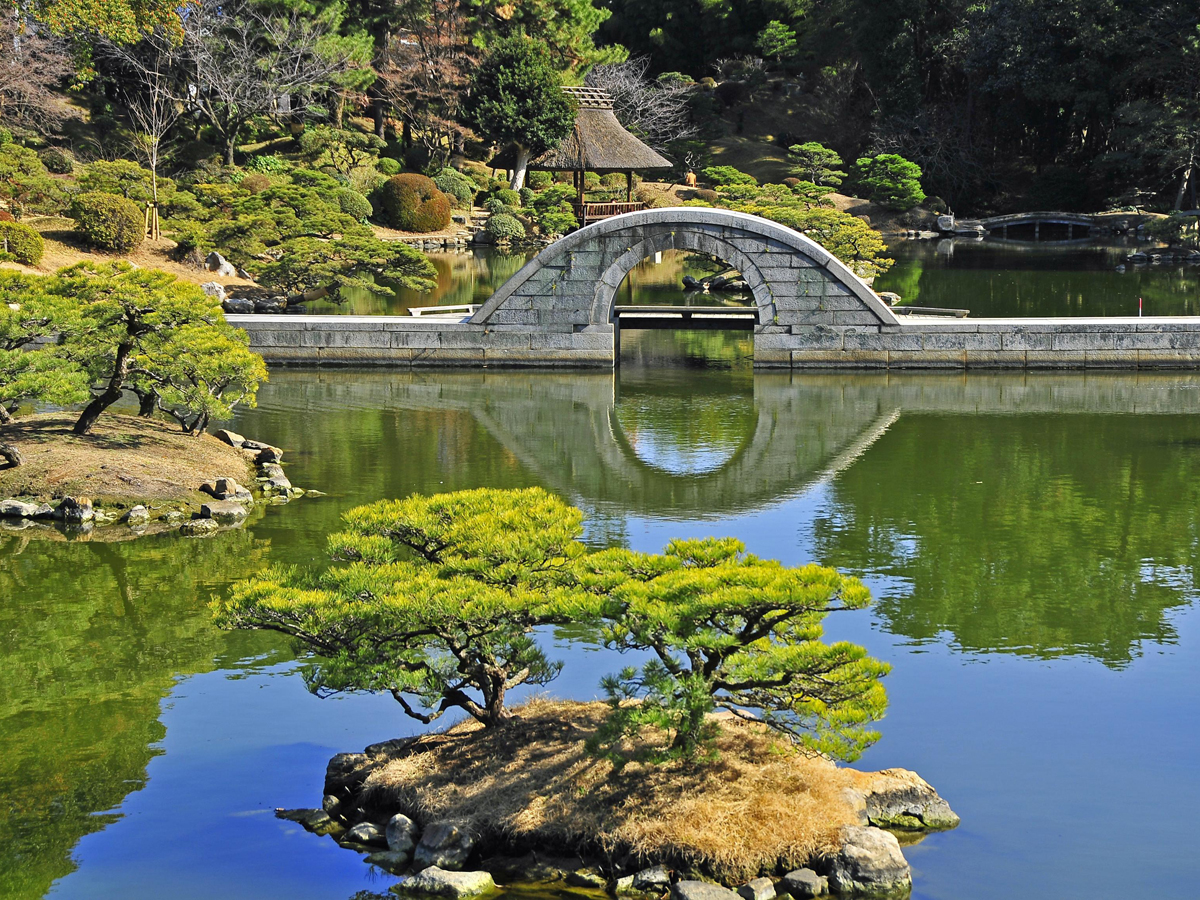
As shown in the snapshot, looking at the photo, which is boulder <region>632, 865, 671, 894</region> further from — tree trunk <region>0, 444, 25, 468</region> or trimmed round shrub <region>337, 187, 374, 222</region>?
trimmed round shrub <region>337, 187, 374, 222</region>

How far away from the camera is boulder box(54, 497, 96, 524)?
645 inches

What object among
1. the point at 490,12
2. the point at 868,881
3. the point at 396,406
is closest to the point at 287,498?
the point at 396,406

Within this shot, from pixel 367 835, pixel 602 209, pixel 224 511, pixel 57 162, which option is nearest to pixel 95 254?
pixel 57 162

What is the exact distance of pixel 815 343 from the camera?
2636cm

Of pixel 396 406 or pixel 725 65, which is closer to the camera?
pixel 396 406

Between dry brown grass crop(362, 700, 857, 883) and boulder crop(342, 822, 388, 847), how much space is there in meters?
0.25

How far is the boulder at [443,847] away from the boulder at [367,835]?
0.40m

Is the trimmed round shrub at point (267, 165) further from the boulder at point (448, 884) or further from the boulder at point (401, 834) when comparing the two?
the boulder at point (448, 884)

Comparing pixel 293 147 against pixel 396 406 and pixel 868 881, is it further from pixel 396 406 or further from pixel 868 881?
pixel 868 881

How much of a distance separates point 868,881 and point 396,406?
16.7 meters

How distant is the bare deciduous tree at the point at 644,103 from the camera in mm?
61938

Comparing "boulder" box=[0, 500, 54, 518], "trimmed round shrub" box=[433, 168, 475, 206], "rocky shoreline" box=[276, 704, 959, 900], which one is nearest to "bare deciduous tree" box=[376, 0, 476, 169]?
"trimmed round shrub" box=[433, 168, 475, 206]

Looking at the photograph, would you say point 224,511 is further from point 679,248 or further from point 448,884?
point 679,248

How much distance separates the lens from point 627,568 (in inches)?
373
